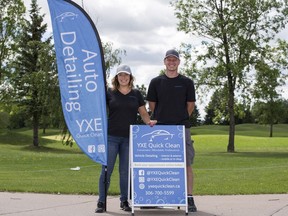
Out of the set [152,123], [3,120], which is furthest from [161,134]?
[3,120]

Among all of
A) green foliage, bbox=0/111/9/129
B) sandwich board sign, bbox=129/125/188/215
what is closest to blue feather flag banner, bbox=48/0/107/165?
sandwich board sign, bbox=129/125/188/215

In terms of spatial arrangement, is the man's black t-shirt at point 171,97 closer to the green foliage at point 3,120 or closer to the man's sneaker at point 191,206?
the man's sneaker at point 191,206

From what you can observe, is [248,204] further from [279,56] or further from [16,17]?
[16,17]

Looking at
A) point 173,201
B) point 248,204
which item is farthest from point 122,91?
point 248,204

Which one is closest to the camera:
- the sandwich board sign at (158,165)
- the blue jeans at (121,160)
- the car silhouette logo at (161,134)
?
the sandwich board sign at (158,165)

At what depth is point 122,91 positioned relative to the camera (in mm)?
8094

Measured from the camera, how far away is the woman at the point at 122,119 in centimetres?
800

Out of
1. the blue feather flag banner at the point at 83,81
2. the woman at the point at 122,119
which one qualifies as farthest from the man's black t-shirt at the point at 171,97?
the blue feather flag banner at the point at 83,81

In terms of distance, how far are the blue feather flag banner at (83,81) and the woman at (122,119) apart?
0.66 ft

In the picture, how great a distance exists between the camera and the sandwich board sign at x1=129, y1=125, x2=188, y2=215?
781 centimetres

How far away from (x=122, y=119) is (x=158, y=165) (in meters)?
0.85

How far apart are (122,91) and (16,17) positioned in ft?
127

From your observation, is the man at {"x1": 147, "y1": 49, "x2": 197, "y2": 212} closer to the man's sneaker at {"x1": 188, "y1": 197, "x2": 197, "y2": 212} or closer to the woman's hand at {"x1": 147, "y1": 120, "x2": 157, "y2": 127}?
the man's sneaker at {"x1": 188, "y1": 197, "x2": 197, "y2": 212}

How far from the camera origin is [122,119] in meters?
8.03
